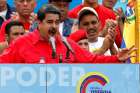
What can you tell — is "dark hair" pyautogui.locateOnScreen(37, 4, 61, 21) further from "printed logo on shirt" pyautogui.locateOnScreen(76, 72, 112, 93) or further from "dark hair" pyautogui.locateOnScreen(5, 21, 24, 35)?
"printed logo on shirt" pyautogui.locateOnScreen(76, 72, 112, 93)

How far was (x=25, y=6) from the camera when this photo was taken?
19.6ft

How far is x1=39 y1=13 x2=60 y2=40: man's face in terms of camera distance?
16.9 feet

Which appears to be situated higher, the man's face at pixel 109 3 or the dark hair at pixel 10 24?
the man's face at pixel 109 3

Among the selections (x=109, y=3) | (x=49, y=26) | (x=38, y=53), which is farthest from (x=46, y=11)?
(x=109, y=3)

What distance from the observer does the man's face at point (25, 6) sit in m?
5.94

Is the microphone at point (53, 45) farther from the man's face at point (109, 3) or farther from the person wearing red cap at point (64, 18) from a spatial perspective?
the man's face at point (109, 3)

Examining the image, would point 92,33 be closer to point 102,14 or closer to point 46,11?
point 102,14

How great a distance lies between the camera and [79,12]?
19.6ft

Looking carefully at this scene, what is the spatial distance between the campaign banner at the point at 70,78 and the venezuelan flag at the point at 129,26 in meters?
1.09

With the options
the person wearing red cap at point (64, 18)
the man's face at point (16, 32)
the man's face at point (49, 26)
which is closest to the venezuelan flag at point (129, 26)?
the person wearing red cap at point (64, 18)

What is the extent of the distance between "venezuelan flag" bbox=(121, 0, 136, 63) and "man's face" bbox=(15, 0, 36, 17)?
129cm

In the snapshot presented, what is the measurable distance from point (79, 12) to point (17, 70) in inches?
59.4

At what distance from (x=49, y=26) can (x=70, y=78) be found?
696 mm

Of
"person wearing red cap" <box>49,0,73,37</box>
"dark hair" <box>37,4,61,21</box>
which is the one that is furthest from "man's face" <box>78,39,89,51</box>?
"dark hair" <box>37,4,61,21</box>
